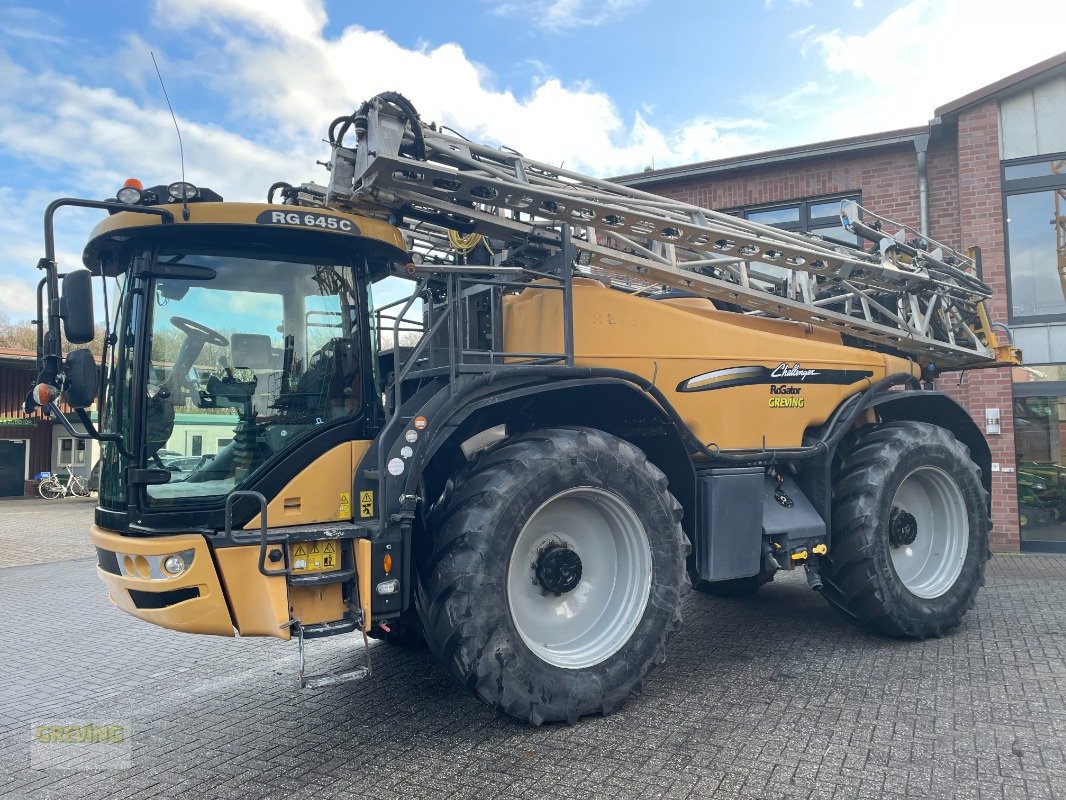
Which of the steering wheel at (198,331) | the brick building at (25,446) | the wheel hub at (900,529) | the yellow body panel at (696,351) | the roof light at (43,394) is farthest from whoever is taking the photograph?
the brick building at (25,446)

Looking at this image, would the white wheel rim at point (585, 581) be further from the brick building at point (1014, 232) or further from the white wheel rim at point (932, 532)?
the brick building at point (1014, 232)

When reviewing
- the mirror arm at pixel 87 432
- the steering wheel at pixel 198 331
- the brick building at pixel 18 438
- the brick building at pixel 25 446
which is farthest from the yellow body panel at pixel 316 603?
the brick building at pixel 18 438

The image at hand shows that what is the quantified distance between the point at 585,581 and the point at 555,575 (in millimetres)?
315

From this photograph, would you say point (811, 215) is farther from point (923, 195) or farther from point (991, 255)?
point (991, 255)

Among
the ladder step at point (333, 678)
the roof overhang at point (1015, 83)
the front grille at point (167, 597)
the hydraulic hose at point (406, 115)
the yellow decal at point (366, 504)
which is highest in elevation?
the roof overhang at point (1015, 83)

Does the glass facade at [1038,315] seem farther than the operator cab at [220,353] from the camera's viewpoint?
Yes

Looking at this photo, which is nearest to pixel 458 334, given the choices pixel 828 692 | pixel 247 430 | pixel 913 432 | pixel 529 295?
pixel 529 295

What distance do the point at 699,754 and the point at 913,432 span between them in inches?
137

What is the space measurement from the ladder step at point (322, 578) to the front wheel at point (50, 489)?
74.1 ft

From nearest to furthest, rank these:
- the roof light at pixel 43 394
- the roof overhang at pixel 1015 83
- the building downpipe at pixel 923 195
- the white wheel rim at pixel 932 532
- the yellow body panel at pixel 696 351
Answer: the roof light at pixel 43 394 → the yellow body panel at pixel 696 351 → the white wheel rim at pixel 932 532 → the roof overhang at pixel 1015 83 → the building downpipe at pixel 923 195

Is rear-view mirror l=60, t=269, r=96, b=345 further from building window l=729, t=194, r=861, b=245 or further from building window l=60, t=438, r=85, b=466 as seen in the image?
building window l=60, t=438, r=85, b=466

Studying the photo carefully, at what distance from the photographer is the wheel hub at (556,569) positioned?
14.0 feet

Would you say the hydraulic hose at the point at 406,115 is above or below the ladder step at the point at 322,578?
above

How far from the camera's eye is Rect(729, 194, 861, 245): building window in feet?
37.7
